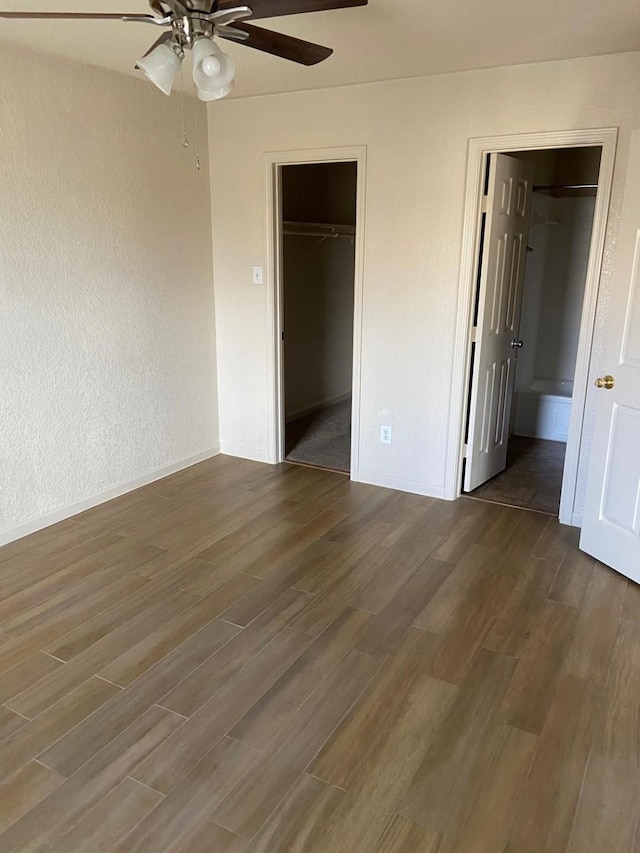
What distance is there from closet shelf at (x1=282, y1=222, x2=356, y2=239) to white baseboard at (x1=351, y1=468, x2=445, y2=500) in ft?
7.59

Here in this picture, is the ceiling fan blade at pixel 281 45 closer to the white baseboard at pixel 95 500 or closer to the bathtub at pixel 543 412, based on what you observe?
the white baseboard at pixel 95 500

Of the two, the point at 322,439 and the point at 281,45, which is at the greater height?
the point at 281,45

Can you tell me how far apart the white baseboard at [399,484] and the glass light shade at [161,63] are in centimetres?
279

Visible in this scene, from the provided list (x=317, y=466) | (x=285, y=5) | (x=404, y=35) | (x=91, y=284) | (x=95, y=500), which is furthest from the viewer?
(x=317, y=466)

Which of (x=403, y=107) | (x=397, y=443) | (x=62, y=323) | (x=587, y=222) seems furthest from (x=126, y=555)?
(x=587, y=222)

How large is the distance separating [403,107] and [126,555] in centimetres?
292

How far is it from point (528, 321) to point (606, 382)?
291 cm

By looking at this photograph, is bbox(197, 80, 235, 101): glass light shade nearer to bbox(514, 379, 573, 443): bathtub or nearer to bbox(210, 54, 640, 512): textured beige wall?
bbox(210, 54, 640, 512): textured beige wall

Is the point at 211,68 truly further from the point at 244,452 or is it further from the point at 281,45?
the point at 244,452

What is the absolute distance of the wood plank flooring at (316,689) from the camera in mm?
1753

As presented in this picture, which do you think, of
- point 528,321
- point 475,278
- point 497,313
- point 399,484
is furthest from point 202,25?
point 528,321

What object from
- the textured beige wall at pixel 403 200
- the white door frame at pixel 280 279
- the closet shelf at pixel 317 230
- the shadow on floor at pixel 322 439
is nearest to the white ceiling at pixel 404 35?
the textured beige wall at pixel 403 200

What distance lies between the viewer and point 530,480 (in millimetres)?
4395

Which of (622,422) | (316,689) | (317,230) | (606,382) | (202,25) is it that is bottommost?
(316,689)
